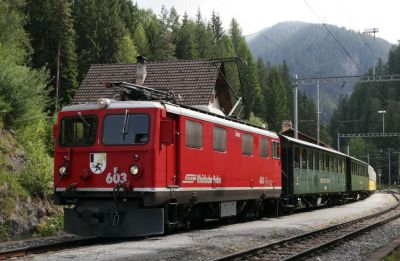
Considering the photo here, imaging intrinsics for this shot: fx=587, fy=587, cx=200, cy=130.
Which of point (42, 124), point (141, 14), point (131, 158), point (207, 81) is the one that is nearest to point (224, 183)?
point (131, 158)

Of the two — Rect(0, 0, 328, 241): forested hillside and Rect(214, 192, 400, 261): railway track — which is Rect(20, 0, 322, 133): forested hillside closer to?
Rect(0, 0, 328, 241): forested hillside

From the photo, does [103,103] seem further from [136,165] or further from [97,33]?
[97,33]

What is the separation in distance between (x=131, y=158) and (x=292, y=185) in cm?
1098

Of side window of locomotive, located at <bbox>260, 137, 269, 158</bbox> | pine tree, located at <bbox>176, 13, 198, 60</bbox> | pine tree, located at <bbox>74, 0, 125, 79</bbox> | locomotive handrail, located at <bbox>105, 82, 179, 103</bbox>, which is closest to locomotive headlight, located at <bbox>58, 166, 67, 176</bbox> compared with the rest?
locomotive handrail, located at <bbox>105, 82, 179, 103</bbox>

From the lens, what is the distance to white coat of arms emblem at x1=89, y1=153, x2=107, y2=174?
12.6 metres

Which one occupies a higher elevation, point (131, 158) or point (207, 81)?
point (207, 81)

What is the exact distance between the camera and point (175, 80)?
108 ft

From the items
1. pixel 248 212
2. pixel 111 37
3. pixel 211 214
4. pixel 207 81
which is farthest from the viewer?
pixel 111 37

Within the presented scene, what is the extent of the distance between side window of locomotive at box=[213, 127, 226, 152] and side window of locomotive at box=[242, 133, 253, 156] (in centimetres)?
154

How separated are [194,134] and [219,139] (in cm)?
157

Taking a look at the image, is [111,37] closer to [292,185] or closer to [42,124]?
[42,124]

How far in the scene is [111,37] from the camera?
2409 inches

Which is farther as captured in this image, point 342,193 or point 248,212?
point 342,193

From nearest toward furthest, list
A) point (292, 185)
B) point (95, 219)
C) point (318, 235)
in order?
1. point (95, 219)
2. point (318, 235)
3. point (292, 185)
